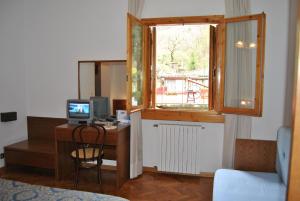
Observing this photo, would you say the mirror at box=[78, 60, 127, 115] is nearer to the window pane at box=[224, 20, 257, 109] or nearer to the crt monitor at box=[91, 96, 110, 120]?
the crt monitor at box=[91, 96, 110, 120]

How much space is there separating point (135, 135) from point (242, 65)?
170cm

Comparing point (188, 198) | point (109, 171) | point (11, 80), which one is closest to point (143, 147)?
point (109, 171)

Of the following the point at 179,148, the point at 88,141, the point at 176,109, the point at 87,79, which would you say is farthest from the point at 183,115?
the point at 87,79

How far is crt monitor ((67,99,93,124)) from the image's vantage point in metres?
3.53

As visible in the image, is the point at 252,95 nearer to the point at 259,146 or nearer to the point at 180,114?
the point at 259,146

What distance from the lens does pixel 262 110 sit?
325cm

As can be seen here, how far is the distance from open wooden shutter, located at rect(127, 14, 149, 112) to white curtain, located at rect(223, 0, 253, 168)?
116cm

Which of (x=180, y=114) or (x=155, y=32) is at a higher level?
(x=155, y=32)

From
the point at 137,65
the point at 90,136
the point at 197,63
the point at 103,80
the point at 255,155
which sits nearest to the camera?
the point at 255,155

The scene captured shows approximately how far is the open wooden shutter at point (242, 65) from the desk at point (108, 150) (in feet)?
4.58

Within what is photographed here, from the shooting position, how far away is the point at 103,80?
385cm

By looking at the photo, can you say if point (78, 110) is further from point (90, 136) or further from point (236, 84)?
point (236, 84)

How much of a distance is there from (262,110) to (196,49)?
4.22 ft

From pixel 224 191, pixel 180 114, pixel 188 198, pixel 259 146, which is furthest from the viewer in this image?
pixel 180 114
